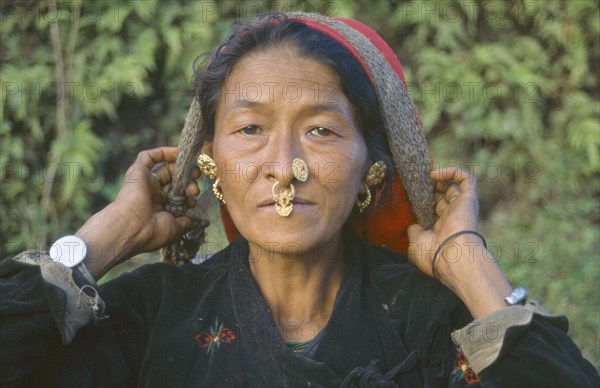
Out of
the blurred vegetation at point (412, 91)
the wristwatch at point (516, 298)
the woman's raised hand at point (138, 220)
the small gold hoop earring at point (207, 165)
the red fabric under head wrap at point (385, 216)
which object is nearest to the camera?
the wristwatch at point (516, 298)

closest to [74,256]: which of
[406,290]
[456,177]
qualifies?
[406,290]

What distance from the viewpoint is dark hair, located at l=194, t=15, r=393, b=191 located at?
2.72 m

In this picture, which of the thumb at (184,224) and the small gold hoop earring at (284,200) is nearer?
the small gold hoop earring at (284,200)

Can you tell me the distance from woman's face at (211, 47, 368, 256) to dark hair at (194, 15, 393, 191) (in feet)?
0.11

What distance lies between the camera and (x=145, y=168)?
3.00 metres

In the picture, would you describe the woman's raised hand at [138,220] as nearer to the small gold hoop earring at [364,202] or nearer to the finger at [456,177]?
the small gold hoop earring at [364,202]

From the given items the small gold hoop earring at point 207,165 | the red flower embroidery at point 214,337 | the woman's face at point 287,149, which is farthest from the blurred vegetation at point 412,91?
the woman's face at point 287,149

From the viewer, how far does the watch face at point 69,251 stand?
101 inches

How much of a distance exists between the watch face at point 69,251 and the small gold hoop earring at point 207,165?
483mm

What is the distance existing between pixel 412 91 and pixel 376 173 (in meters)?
3.01

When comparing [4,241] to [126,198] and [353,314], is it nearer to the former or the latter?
[126,198]

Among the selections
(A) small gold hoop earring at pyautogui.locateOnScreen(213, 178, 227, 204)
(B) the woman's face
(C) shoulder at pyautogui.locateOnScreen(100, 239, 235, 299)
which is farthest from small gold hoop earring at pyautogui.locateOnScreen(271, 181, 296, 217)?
(C) shoulder at pyautogui.locateOnScreen(100, 239, 235, 299)

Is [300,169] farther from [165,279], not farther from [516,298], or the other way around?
[516,298]

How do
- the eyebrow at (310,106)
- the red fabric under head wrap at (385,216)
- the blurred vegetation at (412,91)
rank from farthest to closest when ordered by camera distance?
the blurred vegetation at (412,91) → the red fabric under head wrap at (385,216) → the eyebrow at (310,106)
